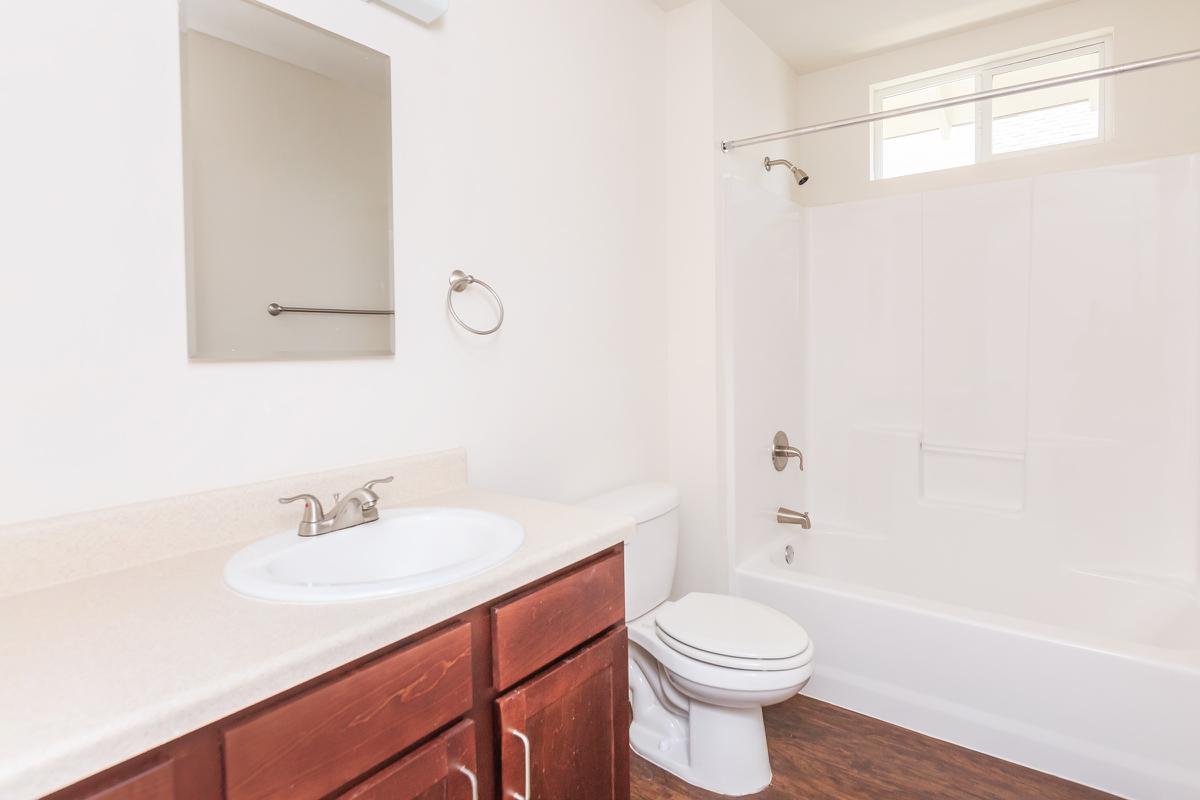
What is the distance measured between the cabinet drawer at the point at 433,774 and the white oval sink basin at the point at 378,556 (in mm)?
215

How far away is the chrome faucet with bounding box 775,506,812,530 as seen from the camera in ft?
8.58

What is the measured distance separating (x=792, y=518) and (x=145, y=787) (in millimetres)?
2380

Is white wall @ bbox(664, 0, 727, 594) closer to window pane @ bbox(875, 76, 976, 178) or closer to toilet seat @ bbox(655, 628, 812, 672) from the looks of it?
toilet seat @ bbox(655, 628, 812, 672)

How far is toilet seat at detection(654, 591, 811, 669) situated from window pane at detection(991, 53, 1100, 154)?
86.0 inches

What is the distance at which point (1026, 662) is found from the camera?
183 cm

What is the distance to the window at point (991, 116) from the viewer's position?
8.36 ft

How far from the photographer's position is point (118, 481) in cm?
105

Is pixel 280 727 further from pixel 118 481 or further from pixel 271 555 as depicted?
pixel 118 481

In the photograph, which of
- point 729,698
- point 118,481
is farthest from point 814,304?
point 118,481

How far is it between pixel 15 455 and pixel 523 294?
112 centimetres

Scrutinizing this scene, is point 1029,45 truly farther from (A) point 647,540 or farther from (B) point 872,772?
(B) point 872,772

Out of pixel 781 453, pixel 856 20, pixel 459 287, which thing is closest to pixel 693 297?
pixel 781 453

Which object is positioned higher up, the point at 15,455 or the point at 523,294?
the point at 523,294

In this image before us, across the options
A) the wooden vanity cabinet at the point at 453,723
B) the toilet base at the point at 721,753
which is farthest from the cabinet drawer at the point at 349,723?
the toilet base at the point at 721,753
